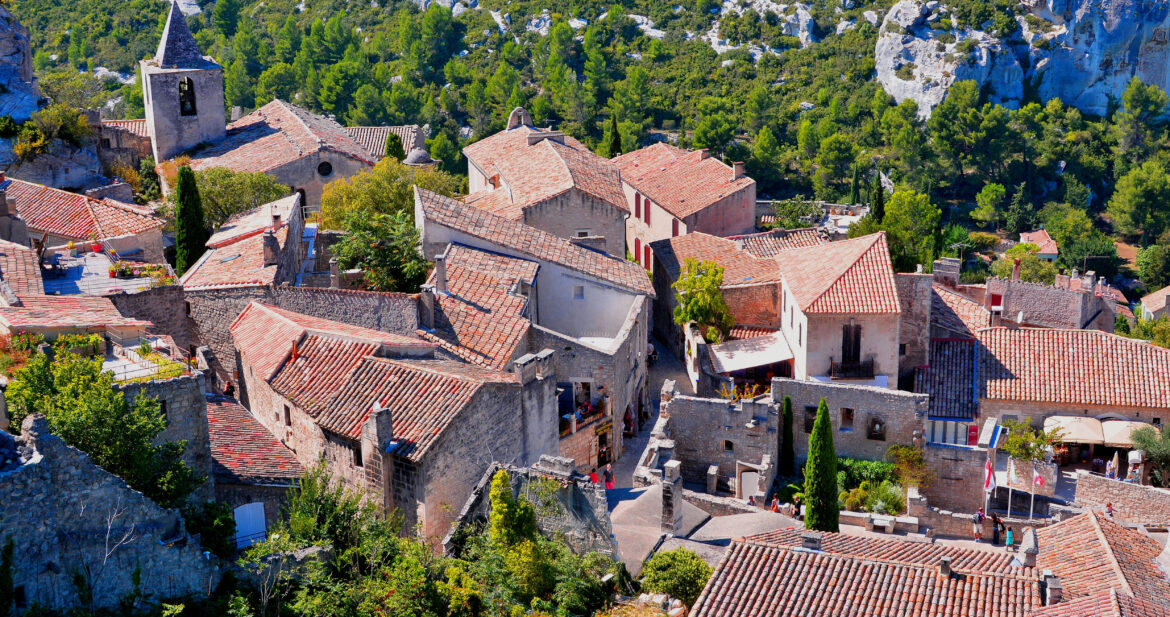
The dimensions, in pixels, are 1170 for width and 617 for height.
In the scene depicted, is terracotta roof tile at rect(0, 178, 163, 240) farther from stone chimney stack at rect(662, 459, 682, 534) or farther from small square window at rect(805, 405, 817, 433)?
small square window at rect(805, 405, 817, 433)

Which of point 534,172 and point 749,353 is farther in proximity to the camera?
point 534,172

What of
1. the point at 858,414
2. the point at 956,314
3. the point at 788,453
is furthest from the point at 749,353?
the point at 956,314

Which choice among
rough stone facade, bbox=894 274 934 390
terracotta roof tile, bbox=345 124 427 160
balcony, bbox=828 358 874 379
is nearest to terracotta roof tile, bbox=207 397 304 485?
balcony, bbox=828 358 874 379

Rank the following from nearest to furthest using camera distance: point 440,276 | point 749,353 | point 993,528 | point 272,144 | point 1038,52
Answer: point 993,528, point 440,276, point 749,353, point 272,144, point 1038,52

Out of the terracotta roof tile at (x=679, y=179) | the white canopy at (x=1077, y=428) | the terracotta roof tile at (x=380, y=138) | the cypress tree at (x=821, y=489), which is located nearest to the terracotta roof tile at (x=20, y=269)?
the cypress tree at (x=821, y=489)

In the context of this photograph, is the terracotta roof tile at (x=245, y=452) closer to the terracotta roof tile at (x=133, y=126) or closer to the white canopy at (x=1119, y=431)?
the white canopy at (x=1119, y=431)

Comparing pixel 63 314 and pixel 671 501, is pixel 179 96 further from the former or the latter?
pixel 671 501
